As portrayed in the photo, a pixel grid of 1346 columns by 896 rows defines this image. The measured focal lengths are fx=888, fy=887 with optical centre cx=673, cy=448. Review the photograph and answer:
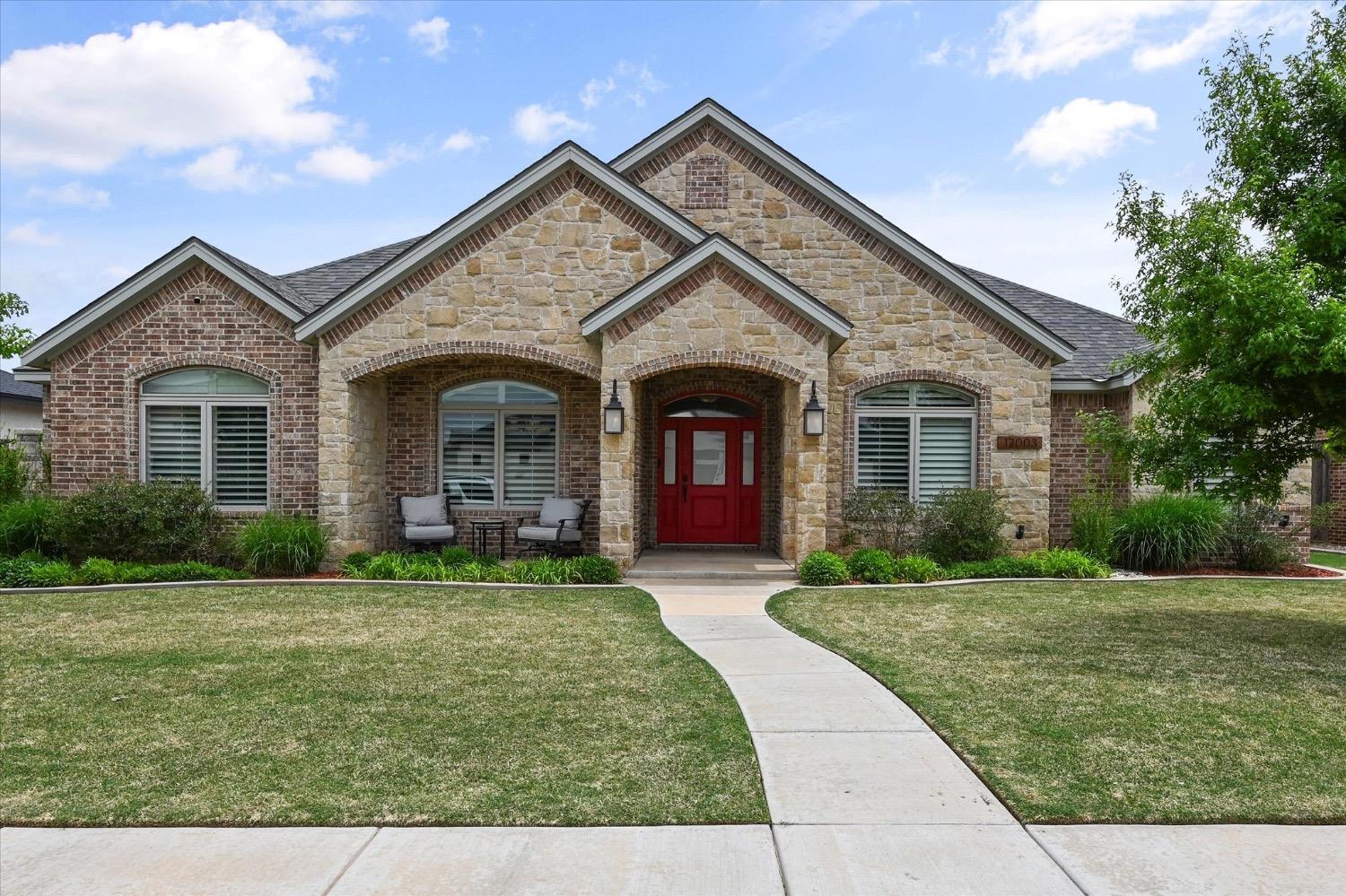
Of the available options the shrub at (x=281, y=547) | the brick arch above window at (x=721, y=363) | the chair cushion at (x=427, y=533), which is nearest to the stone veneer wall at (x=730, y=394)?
the brick arch above window at (x=721, y=363)

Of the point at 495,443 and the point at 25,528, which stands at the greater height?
the point at 495,443

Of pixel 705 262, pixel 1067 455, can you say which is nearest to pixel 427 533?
pixel 705 262

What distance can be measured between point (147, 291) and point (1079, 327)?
51.5ft

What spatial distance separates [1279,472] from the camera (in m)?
8.01

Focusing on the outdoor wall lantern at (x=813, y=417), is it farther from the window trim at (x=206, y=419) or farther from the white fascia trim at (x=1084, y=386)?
the window trim at (x=206, y=419)

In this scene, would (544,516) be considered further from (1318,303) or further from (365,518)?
(1318,303)

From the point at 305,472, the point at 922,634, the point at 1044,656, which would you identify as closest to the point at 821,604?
the point at 922,634

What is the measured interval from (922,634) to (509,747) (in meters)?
4.59

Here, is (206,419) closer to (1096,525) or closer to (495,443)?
(495,443)

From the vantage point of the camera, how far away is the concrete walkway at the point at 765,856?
133 inches

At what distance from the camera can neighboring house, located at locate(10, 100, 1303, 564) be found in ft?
39.3

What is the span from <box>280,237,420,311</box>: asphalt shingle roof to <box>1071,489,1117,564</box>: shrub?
1143cm

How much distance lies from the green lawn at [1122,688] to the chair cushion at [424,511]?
5921 millimetres

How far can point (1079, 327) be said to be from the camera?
16.5m
